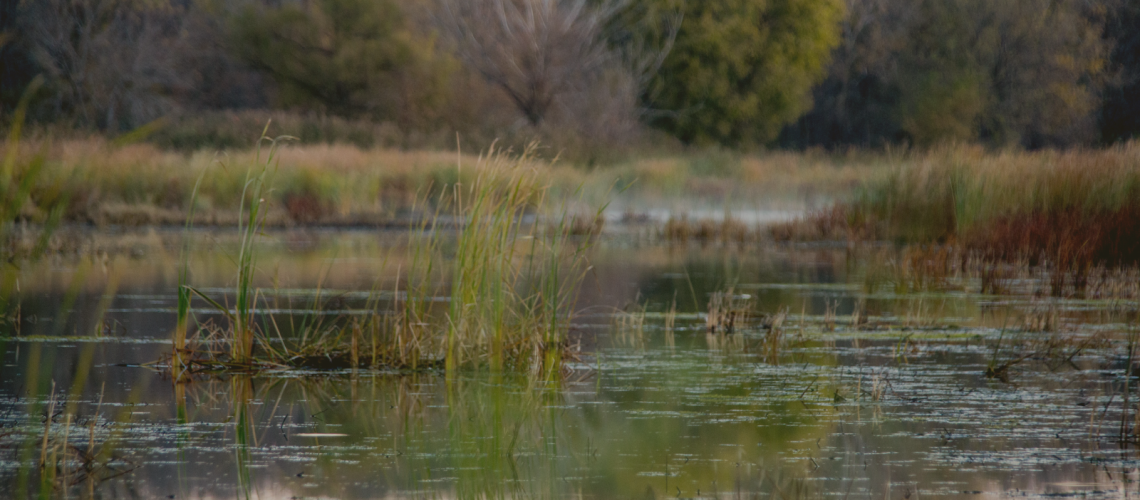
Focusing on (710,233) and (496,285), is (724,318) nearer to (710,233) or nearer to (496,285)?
(496,285)

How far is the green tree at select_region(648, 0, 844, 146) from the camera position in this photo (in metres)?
46.1

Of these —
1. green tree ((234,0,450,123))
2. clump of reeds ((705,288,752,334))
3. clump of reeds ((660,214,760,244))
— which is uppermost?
green tree ((234,0,450,123))

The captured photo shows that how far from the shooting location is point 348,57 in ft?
147

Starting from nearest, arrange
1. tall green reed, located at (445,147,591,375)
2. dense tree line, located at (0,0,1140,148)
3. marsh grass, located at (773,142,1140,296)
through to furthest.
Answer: tall green reed, located at (445,147,591,375), marsh grass, located at (773,142,1140,296), dense tree line, located at (0,0,1140,148)

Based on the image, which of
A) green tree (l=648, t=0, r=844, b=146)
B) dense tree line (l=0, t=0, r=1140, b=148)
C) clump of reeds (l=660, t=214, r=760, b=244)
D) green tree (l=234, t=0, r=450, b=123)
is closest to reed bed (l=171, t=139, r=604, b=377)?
clump of reeds (l=660, t=214, r=760, b=244)

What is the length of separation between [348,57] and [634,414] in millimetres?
39878

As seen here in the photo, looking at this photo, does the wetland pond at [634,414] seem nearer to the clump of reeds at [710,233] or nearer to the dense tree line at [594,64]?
the clump of reeds at [710,233]

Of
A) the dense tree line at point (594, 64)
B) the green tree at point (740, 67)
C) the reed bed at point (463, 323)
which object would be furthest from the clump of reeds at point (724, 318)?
the green tree at point (740, 67)

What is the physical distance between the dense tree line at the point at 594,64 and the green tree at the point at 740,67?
75mm

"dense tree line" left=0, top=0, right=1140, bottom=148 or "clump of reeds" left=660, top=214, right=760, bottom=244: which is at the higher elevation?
"dense tree line" left=0, top=0, right=1140, bottom=148

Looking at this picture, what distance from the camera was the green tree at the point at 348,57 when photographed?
148 ft

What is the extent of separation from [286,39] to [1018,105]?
87.4ft

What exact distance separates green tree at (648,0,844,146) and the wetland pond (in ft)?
119

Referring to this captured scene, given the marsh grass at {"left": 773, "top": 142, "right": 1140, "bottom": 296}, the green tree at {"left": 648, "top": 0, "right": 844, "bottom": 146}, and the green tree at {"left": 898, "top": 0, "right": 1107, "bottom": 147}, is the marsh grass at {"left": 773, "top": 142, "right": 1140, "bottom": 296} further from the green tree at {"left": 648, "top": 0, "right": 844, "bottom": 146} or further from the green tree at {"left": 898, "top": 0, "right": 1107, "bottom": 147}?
the green tree at {"left": 898, "top": 0, "right": 1107, "bottom": 147}
